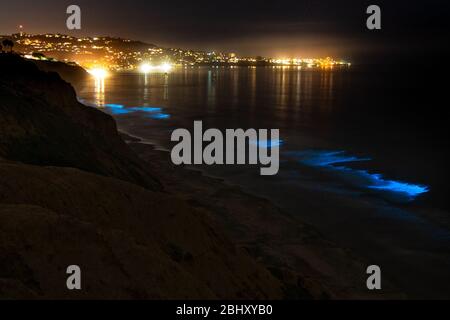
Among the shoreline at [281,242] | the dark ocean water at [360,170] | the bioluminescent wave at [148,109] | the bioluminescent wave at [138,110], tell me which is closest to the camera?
the shoreline at [281,242]

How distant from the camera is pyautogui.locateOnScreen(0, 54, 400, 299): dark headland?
1029 centimetres

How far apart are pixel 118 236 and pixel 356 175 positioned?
33.3 metres

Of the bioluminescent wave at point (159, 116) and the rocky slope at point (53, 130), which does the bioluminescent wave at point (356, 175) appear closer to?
the rocky slope at point (53, 130)

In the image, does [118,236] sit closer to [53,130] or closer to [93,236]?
[93,236]

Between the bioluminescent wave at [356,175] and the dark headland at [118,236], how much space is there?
1237 centimetres

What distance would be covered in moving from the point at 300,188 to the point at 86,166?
1849 centimetres

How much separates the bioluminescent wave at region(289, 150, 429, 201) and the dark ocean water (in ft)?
0.31

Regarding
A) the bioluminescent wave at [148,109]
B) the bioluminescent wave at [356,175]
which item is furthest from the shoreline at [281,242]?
the bioluminescent wave at [148,109]

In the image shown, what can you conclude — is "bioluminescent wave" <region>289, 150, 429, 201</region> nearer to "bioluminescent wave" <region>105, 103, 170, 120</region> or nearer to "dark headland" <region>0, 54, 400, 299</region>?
"dark headland" <region>0, 54, 400, 299</region>

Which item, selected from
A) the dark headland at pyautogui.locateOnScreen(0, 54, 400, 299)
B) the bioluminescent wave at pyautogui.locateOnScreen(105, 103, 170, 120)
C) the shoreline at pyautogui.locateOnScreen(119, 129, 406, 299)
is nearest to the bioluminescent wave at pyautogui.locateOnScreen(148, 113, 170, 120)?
the bioluminescent wave at pyautogui.locateOnScreen(105, 103, 170, 120)

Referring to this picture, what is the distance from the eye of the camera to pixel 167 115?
265ft

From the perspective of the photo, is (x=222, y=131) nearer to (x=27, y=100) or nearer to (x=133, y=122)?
(x=133, y=122)

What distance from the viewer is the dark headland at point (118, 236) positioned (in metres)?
10.3

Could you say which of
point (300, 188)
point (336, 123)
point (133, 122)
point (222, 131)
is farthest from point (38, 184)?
point (336, 123)
